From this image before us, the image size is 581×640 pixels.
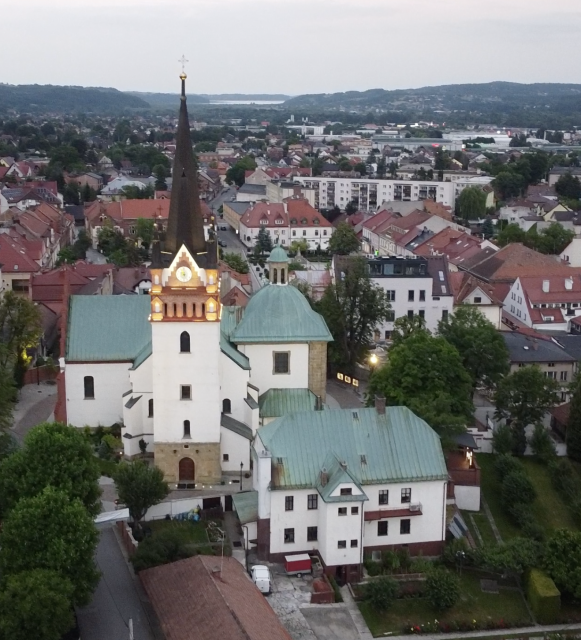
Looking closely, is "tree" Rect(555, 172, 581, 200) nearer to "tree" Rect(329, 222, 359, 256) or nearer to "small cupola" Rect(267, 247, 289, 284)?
"tree" Rect(329, 222, 359, 256)

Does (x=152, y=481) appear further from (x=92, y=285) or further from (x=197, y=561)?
(x=92, y=285)

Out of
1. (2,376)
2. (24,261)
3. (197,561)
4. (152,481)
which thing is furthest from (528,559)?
(24,261)

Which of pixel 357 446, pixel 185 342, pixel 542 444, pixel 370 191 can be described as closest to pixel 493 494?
pixel 542 444

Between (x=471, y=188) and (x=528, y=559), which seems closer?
(x=528, y=559)

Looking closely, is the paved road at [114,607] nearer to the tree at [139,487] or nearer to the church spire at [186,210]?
the tree at [139,487]

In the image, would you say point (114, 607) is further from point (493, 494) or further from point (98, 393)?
point (493, 494)

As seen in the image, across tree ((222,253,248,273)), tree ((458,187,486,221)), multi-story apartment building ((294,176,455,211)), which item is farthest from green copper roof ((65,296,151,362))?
multi-story apartment building ((294,176,455,211))

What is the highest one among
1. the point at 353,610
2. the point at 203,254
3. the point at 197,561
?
the point at 203,254
